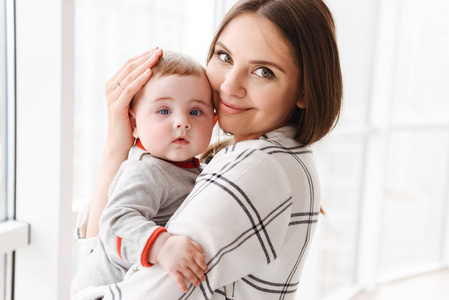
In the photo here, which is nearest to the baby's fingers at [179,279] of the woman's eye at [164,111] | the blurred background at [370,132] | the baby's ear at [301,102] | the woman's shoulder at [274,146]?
the woman's shoulder at [274,146]

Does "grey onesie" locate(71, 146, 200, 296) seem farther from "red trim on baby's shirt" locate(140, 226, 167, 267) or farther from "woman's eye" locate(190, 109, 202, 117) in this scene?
"woman's eye" locate(190, 109, 202, 117)

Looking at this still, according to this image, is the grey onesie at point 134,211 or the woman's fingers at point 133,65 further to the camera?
the woman's fingers at point 133,65

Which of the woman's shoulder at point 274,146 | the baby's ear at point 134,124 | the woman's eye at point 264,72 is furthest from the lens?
the baby's ear at point 134,124

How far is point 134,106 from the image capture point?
1.22m

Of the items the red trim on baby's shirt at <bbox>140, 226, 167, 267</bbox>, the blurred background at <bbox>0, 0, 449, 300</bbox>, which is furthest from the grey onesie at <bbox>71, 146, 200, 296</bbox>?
the blurred background at <bbox>0, 0, 449, 300</bbox>

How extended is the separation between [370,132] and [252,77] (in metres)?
2.69

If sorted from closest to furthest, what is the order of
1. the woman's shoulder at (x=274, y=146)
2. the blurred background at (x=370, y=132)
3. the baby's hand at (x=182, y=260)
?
the baby's hand at (x=182, y=260) < the woman's shoulder at (x=274, y=146) < the blurred background at (x=370, y=132)

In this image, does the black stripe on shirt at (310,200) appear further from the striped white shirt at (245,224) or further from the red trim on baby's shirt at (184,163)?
the red trim on baby's shirt at (184,163)

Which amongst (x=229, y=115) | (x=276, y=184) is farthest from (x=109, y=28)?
(x=276, y=184)

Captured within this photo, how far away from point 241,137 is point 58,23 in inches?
22.9

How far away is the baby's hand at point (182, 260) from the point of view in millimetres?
896

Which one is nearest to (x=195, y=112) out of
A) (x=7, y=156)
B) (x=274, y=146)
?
(x=274, y=146)

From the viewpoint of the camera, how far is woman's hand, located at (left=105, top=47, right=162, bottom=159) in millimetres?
1158

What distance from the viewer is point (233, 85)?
113cm
